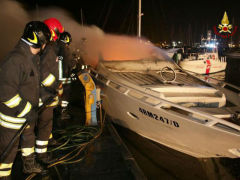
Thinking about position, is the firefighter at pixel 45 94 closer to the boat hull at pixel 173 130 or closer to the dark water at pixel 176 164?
the boat hull at pixel 173 130

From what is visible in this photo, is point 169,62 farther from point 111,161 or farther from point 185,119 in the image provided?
point 111,161

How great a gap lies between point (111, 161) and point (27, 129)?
133 centimetres

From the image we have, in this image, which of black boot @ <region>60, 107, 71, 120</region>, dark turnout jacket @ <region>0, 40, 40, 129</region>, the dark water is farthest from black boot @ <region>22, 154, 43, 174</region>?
black boot @ <region>60, 107, 71, 120</region>

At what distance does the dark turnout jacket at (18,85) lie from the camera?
195cm

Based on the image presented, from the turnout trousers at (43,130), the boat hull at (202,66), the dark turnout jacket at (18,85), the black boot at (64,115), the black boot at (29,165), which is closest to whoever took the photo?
the dark turnout jacket at (18,85)

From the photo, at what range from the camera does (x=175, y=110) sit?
377cm

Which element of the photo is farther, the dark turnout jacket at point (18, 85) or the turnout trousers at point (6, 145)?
the turnout trousers at point (6, 145)

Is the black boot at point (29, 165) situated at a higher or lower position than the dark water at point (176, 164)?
higher

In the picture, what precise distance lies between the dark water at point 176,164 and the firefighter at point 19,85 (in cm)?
235

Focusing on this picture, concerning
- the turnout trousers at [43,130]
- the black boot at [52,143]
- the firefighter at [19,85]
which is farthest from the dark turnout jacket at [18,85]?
the black boot at [52,143]

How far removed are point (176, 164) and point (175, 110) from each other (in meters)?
1.03

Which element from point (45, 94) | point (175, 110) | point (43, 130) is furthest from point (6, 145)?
point (175, 110)

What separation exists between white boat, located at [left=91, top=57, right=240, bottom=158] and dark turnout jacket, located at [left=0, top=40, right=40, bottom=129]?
1.87m

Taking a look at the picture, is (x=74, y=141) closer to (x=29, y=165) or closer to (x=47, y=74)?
(x=29, y=165)
